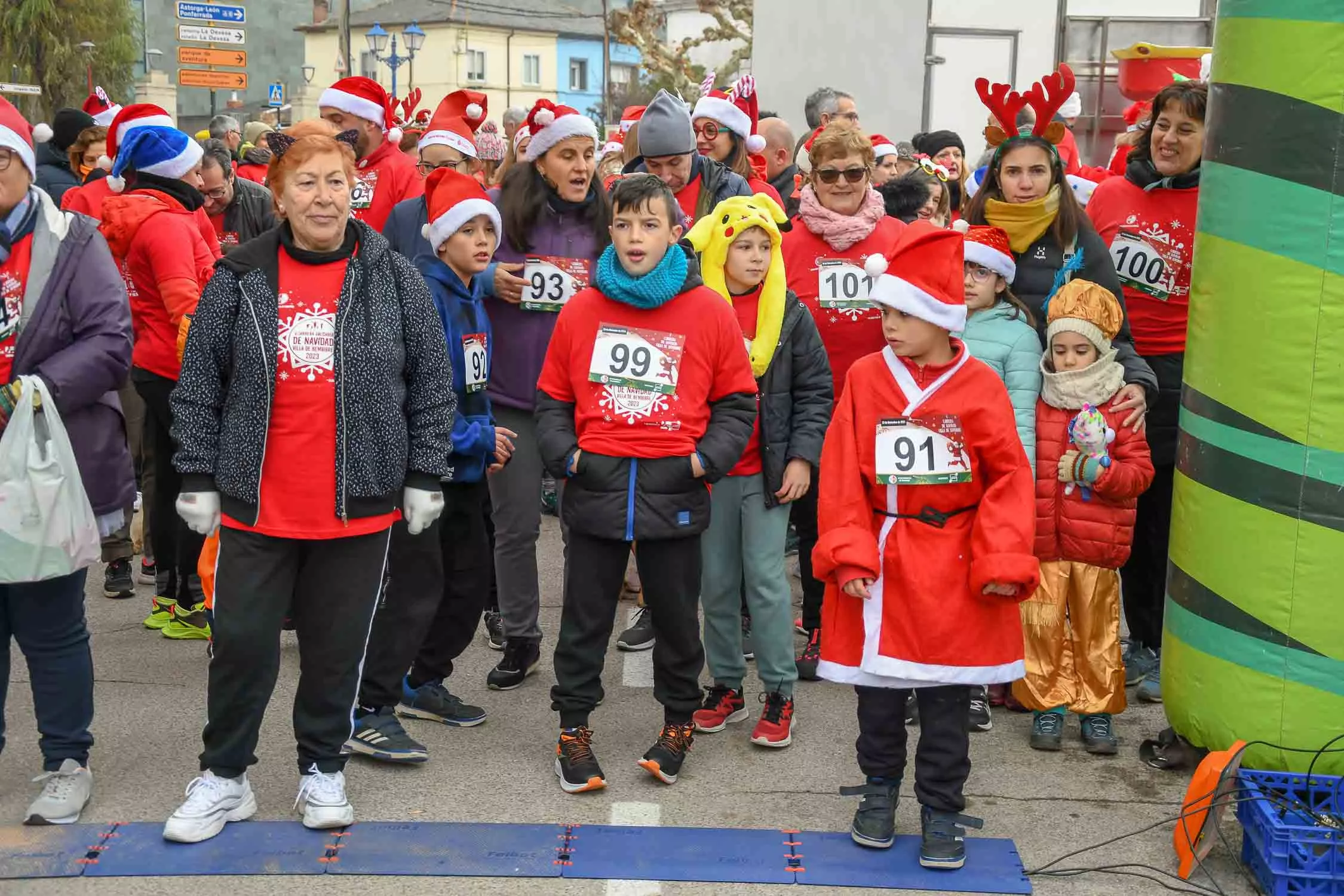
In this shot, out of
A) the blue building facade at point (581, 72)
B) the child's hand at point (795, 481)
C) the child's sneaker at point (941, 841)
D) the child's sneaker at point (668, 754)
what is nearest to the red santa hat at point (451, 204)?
the child's hand at point (795, 481)

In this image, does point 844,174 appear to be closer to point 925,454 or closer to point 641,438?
point 641,438

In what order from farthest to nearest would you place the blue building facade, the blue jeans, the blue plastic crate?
the blue building facade → the blue jeans → the blue plastic crate

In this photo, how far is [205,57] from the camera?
34.2 m

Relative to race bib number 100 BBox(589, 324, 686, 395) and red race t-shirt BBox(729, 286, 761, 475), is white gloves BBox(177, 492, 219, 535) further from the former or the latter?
red race t-shirt BBox(729, 286, 761, 475)

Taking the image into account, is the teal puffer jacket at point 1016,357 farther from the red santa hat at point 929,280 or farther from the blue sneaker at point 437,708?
the blue sneaker at point 437,708

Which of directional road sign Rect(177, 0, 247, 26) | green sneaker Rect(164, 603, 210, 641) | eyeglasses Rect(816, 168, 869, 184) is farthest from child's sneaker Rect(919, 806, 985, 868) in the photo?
directional road sign Rect(177, 0, 247, 26)

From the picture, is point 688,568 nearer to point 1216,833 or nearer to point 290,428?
point 290,428

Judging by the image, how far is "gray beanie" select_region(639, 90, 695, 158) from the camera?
237 inches

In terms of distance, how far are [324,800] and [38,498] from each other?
1236 mm

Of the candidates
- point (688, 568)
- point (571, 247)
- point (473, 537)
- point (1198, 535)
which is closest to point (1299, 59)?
point (1198, 535)

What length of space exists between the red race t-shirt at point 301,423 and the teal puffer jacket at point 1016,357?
2.25 meters

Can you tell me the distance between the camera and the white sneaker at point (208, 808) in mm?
4195

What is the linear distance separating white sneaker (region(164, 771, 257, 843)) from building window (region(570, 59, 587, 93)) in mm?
76418

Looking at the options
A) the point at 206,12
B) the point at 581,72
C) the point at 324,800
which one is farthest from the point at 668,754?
the point at 581,72
